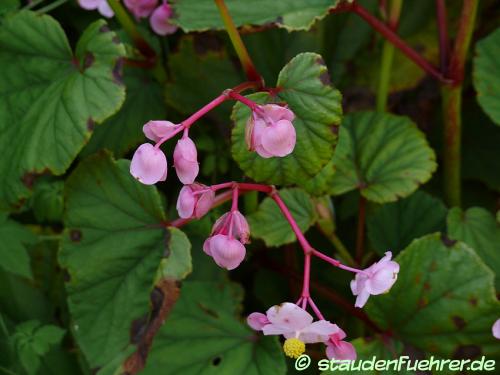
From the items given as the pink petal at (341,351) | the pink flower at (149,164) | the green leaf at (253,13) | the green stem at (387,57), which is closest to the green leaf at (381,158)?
the green stem at (387,57)

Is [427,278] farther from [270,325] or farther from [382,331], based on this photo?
[270,325]

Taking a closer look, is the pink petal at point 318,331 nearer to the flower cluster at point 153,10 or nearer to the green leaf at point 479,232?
the green leaf at point 479,232

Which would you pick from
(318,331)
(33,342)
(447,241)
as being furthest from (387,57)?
(33,342)

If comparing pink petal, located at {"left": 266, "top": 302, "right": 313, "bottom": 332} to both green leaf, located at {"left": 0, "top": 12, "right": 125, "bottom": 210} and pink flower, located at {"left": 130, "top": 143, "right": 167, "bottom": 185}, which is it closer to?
pink flower, located at {"left": 130, "top": 143, "right": 167, "bottom": 185}

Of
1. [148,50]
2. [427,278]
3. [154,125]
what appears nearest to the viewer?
[154,125]

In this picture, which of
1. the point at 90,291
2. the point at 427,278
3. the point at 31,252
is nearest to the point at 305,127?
the point at 427,278
